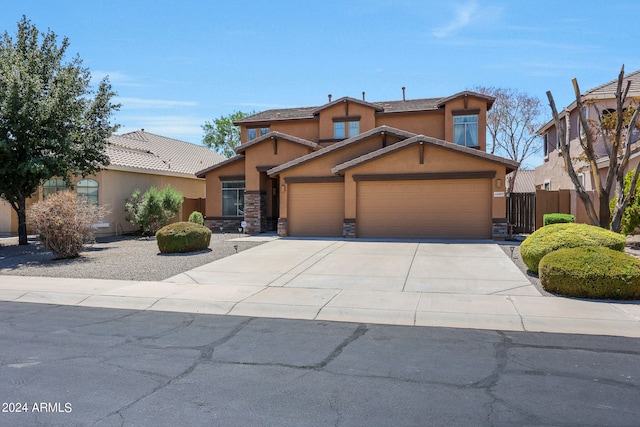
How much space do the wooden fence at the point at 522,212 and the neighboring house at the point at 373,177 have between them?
319cm

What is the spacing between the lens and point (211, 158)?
38375 mm

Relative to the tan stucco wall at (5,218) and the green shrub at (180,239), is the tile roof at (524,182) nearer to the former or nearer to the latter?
the green shrub at (180,239)

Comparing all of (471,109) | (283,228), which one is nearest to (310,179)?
(283,228)

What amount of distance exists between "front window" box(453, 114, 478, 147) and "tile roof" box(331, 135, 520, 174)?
21.6 ft

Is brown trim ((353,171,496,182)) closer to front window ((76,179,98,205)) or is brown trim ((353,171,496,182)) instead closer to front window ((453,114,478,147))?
front window ((453,114,478,147))

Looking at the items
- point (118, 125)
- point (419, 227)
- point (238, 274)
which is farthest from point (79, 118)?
point (419, 227)

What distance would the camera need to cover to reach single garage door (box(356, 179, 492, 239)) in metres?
19.2

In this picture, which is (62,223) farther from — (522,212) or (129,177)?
(522,212)

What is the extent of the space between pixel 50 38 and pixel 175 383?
62.5ft

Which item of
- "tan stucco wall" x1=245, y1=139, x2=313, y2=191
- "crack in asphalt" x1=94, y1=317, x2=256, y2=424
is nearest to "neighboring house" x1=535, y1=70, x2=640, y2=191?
"tan stucco wall" x1=245, y1=139, x2=313, y2=191

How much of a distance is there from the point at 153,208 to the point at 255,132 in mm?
8989

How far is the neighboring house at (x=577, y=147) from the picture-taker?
20.2 metres

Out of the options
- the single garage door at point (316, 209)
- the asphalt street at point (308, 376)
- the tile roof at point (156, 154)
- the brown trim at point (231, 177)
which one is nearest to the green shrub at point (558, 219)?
the single garage door at point (316, 209)

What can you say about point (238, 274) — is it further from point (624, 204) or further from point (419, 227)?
point (624, 204)
